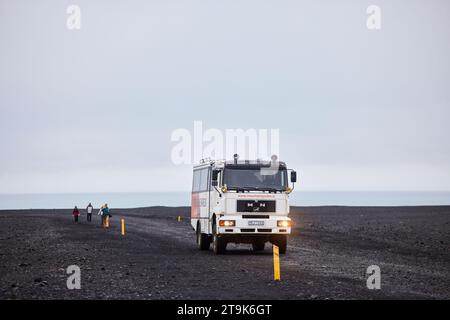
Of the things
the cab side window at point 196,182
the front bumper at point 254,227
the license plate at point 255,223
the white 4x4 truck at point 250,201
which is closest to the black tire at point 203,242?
the cab side window at point 196,182

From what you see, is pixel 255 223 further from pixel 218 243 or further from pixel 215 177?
pixel 215 177

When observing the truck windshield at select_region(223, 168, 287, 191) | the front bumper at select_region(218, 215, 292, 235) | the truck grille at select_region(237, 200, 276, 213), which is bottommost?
the front bumper at select_region(218, 215, 292, 235)

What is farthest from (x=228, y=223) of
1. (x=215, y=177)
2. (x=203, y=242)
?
(x=203, y=242)

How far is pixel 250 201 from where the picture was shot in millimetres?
27297

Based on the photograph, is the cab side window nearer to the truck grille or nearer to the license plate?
the truck grille

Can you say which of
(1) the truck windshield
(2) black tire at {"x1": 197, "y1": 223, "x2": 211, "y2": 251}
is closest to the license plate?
(1) the truck windshield

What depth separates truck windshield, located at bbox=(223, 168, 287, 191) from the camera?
2739cm

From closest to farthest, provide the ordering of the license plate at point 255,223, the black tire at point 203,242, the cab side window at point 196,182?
the license plate at point 255,223
the black tire at point 203,242
the cab side window at point 196,182

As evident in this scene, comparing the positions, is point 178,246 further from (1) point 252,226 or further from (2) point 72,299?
(2) point 72,299

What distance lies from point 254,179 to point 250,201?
33.1 inches

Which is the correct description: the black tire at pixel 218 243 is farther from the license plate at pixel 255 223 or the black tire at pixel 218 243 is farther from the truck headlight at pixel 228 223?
the license plate at pixel 255 223

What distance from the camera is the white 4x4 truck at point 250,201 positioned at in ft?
89.3

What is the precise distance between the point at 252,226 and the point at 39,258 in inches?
296
